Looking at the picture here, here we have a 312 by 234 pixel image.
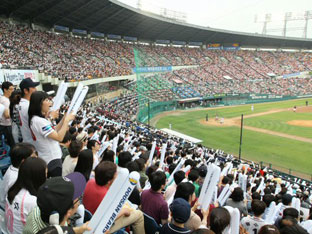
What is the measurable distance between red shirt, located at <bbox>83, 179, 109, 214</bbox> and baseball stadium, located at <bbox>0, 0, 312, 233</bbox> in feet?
8.37

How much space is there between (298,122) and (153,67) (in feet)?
97.5

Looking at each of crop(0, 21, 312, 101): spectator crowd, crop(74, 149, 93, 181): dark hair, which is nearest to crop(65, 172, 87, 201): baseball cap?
crop(74, 149, 93, 181): dark hair

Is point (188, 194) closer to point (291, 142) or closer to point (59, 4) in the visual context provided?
point (291, 142)

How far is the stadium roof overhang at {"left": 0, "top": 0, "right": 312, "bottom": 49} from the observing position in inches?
1373

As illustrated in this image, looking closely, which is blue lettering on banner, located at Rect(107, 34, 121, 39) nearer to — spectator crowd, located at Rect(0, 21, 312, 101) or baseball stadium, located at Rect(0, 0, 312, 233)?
baseball stadium, located at Rect(0, 0, 312, 233)

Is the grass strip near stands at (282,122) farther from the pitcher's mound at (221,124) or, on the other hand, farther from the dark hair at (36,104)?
the dark hair at (36,104)

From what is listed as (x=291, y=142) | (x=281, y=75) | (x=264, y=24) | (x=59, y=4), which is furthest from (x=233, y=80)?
(x=264, y=24)

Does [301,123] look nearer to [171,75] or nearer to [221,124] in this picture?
[221,124]

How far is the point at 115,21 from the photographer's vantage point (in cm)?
4750

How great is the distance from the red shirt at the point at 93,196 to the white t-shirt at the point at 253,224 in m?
2.72

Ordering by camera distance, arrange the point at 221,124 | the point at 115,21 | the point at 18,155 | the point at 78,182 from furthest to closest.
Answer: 1. the point at 115,21
2. the point at 221,124
3. the point at 18,155
4. the point at 78,182

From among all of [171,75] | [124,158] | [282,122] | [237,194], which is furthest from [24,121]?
[171,75]

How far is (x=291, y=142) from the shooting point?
24453 millimetres

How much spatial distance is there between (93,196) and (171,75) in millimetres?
52410
